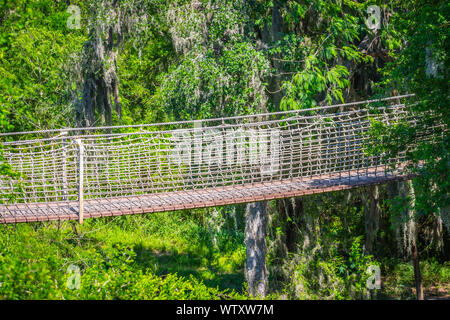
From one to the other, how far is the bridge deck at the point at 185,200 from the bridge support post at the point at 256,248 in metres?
1.89

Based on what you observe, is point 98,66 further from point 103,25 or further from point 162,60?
point 162,60

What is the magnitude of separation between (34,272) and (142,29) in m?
3.70

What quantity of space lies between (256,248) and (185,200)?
262 cm

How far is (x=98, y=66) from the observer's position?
7223 millimetres

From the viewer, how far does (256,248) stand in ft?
23.5

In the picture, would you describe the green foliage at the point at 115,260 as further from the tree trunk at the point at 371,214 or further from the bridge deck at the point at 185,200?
the tree trunk at the point at 371,214

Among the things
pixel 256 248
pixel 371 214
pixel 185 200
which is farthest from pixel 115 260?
pixel 371 214

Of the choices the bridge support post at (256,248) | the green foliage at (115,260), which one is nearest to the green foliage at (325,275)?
the bridge support post at (256,248)

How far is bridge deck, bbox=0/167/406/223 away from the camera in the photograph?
4605 mm

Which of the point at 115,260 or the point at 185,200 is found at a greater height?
the point at 185,200

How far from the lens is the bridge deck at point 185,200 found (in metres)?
4.61

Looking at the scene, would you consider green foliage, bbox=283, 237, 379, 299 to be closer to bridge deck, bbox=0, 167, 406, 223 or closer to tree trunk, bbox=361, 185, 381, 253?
tree trunk, bbox=361, 185, 381, 253

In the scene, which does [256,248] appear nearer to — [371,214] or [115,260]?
[371,214]
